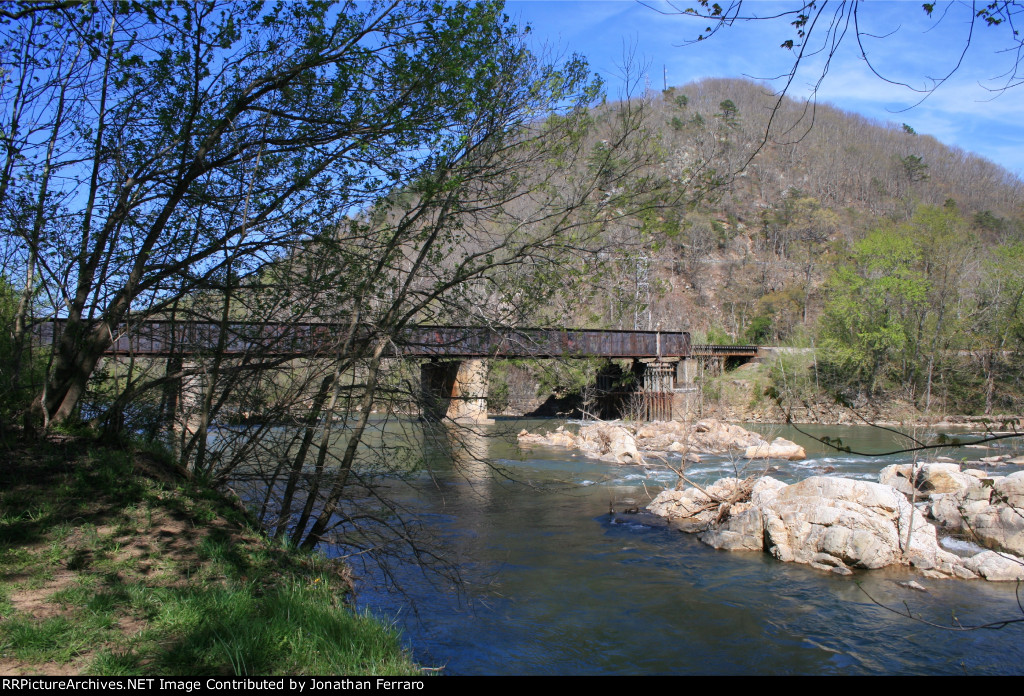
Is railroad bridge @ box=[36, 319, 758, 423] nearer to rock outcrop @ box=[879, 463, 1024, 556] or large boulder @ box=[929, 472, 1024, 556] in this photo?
rock outcrop @ box=[879, 463, 1024, 556]

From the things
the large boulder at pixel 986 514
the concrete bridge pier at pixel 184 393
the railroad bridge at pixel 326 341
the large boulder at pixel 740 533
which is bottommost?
the large boulder at pixel 740 533

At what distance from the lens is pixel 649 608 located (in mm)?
8594

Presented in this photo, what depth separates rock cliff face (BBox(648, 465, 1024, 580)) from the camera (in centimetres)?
1010

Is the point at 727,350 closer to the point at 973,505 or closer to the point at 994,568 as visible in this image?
the point at 973,505

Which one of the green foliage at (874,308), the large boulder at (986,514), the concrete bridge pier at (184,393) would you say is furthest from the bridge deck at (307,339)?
the green foliage at (874,308)

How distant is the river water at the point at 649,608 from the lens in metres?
6.96

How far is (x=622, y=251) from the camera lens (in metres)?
8.31

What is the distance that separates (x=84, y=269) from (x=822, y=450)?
23.5m

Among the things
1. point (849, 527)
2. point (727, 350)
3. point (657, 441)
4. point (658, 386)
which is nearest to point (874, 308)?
point (727, 350)

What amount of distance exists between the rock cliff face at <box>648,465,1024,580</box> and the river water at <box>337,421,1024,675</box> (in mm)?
292

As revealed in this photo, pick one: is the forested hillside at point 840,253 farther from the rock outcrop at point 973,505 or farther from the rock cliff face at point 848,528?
the rock cliff face at point 848,528

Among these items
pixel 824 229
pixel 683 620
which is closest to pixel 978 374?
pixel 683 620

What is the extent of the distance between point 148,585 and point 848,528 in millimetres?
9906

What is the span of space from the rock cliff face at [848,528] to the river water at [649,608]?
0.29 metres
